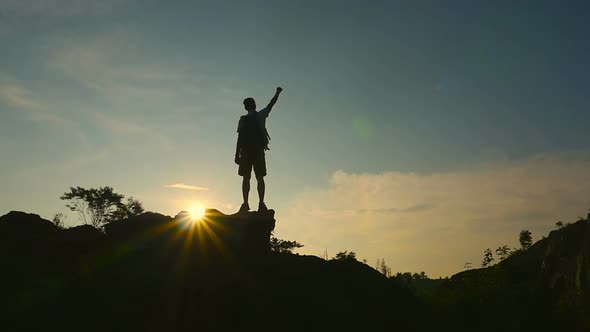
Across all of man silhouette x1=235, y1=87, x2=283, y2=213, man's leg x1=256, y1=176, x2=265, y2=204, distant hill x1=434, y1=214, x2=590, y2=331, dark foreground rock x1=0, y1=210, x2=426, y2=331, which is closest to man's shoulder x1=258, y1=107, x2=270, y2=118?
man silhouette x1=235, y1=87, x2=283, y2=213

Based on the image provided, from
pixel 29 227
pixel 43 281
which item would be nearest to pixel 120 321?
pixel 43 281

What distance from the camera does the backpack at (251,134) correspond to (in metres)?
10.9

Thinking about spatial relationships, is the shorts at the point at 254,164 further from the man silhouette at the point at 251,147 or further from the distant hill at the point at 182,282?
the distant hill at the point at 182,282

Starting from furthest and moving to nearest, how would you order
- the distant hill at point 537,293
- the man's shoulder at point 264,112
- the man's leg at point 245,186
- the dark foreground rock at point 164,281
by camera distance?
the distant hill at point 537,293 < the man's shoulder at point 264,112 < the man's leg at point 245,186 < the dark foreground rock at point 164,281

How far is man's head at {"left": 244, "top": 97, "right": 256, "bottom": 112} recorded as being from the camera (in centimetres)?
1095

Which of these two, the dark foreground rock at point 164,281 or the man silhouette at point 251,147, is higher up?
the man silhouette at point 251,147

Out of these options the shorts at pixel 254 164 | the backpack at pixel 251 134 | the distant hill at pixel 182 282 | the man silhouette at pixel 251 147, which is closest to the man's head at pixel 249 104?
the man silhouette at pixel 251 147

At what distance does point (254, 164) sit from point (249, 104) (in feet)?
5.52

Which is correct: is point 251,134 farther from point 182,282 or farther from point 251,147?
point 182,282

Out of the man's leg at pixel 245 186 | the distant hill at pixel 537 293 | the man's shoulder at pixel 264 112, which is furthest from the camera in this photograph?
the distant hill at pixel 537 293

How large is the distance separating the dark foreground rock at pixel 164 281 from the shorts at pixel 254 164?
1186mm

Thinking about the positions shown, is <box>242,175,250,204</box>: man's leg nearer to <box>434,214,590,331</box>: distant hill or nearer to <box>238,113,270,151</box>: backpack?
<box>238,113,270,151</box>: backpack

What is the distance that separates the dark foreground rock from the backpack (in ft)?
6.31

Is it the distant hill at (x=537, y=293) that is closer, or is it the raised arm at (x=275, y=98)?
the raised arm at (x=275, y=98)
